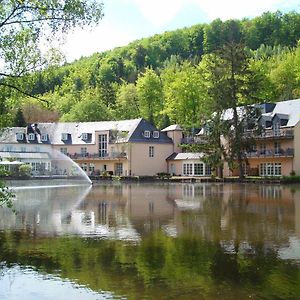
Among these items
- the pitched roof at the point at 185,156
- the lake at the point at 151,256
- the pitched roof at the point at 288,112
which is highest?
the pitched roof at the point at 288,112

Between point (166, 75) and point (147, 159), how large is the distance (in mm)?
26720

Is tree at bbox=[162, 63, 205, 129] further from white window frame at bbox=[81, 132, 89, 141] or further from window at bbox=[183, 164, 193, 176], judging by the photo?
white window frame at bbox=[81, 132, 89, 141]

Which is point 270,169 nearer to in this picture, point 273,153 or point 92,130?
point 273,153

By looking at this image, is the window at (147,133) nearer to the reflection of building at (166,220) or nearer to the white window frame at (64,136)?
the white window frame at (64,136)

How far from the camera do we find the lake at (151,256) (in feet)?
29.7

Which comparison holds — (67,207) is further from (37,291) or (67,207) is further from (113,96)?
(113,96)

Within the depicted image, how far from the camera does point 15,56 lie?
13.3 meters

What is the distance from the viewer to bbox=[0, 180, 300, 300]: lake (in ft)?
29.7

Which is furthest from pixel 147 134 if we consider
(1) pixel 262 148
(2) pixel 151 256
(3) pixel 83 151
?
(2) pixel 151 256

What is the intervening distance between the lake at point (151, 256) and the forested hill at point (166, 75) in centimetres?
420

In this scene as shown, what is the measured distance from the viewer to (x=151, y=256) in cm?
1185

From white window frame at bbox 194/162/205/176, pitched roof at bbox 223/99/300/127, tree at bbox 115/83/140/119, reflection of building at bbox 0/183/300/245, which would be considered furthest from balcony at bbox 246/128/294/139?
tree at bbox 115/83/140/119

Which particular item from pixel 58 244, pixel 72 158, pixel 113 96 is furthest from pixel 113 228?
pixel 113 96

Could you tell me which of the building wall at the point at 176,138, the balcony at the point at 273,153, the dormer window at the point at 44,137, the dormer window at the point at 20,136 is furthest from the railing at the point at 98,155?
the balcony at the point at 273,153
